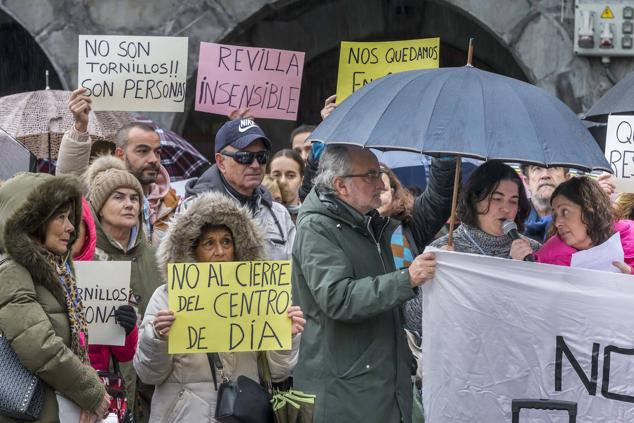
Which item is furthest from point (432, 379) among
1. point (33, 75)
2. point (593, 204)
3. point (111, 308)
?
point (33, 75)

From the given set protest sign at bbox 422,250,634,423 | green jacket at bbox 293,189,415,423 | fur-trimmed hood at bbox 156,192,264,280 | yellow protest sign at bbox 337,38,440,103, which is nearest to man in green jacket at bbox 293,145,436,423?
green jacket at bbox 293,189,415,423

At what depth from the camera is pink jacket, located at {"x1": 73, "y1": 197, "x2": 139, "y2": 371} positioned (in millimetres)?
6398

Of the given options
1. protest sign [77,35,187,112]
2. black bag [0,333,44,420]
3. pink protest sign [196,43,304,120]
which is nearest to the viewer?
black bag [0,333,44,420]

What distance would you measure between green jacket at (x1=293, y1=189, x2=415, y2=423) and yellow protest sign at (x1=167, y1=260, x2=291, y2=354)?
0.26 m

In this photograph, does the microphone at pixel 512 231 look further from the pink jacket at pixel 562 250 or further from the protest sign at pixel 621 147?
the protest sign at pixel 621 147

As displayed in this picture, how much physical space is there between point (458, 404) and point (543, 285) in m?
0.61

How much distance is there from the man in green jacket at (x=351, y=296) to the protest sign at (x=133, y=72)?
7.22 feet

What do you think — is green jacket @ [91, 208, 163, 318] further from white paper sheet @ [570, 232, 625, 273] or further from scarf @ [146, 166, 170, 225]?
white paper sheet @ [570, 232, 625, 273]

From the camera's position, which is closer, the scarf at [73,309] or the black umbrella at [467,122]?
the scarf at [73,309]

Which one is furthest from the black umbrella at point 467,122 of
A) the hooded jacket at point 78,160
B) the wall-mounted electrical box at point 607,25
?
the wall-mounted electrical box at point 607,25

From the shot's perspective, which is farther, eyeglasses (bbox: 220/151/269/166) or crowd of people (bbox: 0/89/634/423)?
eyeglasses (bbox: 220/151/269/166)

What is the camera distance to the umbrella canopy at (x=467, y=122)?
556 cm

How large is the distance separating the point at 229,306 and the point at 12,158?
2110 millimetres

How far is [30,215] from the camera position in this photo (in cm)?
533
